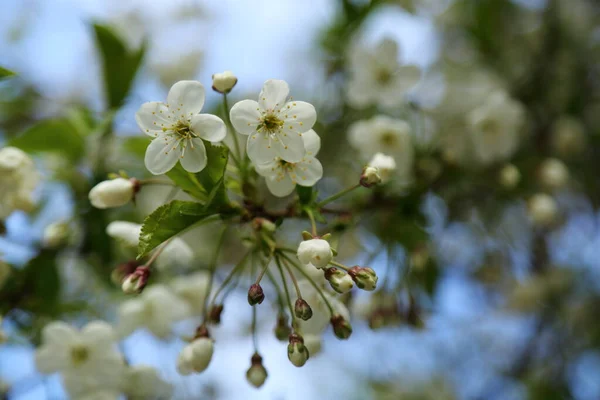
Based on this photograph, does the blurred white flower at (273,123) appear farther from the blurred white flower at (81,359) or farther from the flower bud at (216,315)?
the blurred white flower at (81,359)

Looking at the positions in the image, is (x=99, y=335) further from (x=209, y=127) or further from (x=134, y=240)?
(x=209, y=127)

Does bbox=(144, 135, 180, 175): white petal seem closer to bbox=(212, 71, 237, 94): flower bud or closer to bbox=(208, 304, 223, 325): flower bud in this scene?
bbox=(212, 71, 237, 94): flower bud

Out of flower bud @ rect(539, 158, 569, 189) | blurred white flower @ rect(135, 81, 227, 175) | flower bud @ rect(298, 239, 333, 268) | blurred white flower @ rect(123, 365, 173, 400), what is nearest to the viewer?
flower bud @ rect(298, 239, 333, 268)

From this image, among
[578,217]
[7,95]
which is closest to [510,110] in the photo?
[578,217]

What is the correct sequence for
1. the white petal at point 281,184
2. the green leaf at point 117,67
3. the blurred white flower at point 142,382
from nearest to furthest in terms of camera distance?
the white petal at point 281,184 < the blurred white flower at point 142,382 < the green leaf at point 117,67

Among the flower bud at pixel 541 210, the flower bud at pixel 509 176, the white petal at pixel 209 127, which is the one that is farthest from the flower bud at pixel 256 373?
the flower bud at pixel 541 210

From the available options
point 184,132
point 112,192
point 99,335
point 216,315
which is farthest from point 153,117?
point 99,335

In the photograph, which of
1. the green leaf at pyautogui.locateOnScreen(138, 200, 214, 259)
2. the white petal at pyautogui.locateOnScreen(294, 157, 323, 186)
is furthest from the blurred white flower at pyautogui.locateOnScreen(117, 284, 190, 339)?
the white petal at pyautogui.locateOnScreen(294, 157, 323, 186)
